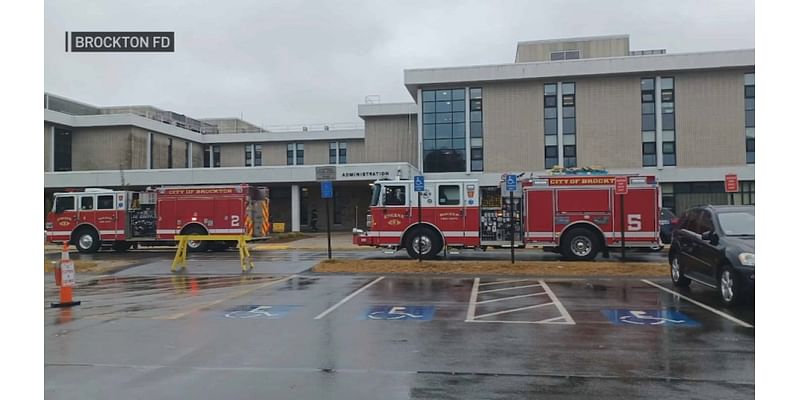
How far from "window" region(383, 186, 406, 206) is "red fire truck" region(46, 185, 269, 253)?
795 cm

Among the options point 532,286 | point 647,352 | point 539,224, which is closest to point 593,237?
point 539,224

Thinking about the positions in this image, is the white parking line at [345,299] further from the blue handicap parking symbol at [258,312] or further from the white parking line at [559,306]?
the white parking line at [559,306]

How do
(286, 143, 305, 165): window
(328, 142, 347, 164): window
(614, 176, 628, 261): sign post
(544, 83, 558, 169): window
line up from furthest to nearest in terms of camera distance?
(286, 143, 305, 165): window
(328, 142, 347, 164): window
(544, 83, 558, 169): window
(614, 176, 628, 261): sign post

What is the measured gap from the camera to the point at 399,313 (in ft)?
31.4

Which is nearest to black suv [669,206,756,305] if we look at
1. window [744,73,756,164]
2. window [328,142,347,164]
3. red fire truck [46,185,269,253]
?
red fire truck [46,185,269,253]

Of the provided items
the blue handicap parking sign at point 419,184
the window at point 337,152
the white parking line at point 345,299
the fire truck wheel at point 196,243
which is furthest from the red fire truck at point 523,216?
the window at point 337,152

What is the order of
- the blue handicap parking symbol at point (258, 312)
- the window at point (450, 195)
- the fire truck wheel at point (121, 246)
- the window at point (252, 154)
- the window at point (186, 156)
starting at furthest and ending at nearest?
the window at point (252, 154)
the window at point (186, 156)
the fire truck wheel at point (121, 246)
the window at point (450, 195)
the blue handicap parking symbol at point (258, 312)

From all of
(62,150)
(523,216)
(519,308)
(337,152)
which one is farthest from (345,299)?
(337,152)

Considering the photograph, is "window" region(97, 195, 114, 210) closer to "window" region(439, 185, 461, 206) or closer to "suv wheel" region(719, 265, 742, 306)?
"window" region(439, 185, 461, 206)

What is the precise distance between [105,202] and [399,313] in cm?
1933

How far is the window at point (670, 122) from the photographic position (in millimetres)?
39219

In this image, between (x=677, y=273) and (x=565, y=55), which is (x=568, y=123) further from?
(x=677, y=273)

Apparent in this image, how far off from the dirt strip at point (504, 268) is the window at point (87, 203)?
13297 mm

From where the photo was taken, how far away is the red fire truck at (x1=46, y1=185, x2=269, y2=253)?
23938mm
